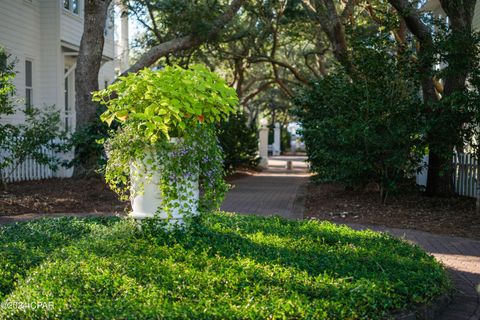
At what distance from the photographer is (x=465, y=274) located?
7.29m

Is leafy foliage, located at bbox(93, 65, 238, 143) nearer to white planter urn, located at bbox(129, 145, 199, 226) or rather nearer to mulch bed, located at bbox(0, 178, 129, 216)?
white planter urn, located at bbox(129, 145, 199, 226)

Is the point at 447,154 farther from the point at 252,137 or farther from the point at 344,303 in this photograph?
the point at 252,137

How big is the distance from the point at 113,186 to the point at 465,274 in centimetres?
409

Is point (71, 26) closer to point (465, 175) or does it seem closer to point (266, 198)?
point (266, 198)

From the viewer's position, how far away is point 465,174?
14234 mm

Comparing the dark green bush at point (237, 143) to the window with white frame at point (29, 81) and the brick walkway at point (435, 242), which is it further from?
the window with white frame at point (29, 81)

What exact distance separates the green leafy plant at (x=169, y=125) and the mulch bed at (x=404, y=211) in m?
5.17

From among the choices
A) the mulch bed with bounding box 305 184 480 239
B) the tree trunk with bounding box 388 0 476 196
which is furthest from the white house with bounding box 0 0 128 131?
the tree trunk with bounding box 388 0 476 196

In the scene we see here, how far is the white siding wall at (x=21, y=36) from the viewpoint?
18.0 m

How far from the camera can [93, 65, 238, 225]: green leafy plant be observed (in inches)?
259

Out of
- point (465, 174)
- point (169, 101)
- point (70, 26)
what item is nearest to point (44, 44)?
point (70, 26)

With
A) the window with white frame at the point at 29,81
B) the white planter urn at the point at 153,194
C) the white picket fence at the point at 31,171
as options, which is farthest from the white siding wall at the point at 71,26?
the white planter urn at the point at 153,194

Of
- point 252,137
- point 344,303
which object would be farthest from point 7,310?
point 252,137

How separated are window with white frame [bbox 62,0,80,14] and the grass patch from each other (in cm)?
1493
